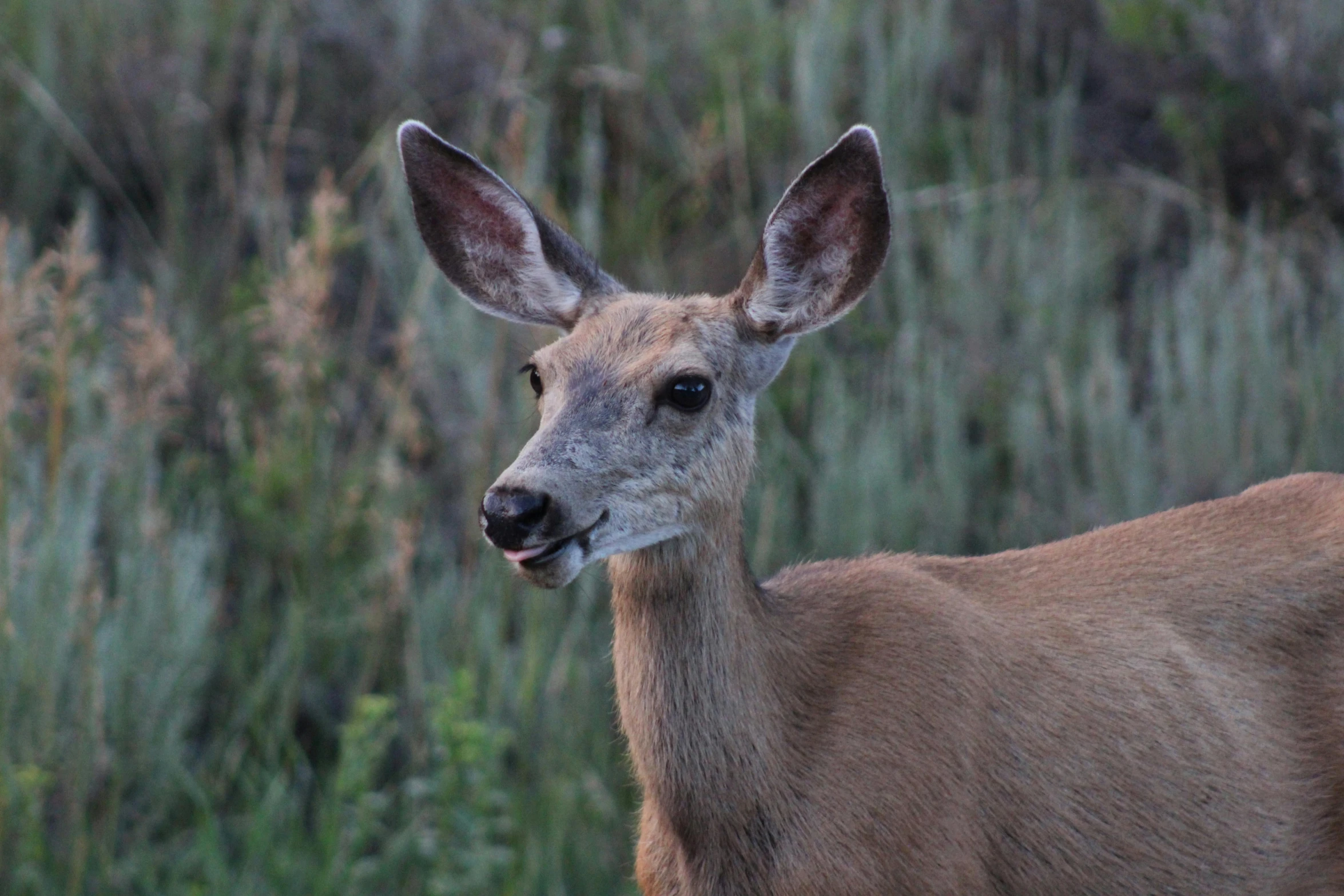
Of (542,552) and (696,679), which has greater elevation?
(542,552)

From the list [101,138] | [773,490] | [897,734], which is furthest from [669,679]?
[101,138]

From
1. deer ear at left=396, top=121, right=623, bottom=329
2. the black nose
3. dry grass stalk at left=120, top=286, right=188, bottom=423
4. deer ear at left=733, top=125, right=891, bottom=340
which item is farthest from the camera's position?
dry grass stalk at left=120, top=286, right=188, bottom=423

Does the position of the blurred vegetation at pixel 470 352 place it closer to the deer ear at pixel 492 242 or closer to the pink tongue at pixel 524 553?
the deer ear at pixel 492 242

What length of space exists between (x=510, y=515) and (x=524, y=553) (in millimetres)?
124

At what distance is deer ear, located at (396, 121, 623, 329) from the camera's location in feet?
13.2

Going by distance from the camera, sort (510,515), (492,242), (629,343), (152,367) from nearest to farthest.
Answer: (510,515) < (629,343) < (492,242) < (152,367)

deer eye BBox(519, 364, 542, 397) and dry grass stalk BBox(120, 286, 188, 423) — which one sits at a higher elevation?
dry grass stalk BBox(120, 286, 188, 423)

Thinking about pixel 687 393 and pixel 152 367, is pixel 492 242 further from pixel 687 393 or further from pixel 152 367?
pixel 152 367

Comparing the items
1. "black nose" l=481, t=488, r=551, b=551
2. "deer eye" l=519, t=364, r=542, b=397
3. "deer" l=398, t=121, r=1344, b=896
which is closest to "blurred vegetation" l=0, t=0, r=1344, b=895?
"deer eye" l=519, t=364, r=542, b=397

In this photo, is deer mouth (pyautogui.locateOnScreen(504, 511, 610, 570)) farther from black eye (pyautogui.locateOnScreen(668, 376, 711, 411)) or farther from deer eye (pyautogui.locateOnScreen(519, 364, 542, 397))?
deer eye (pyautogui.locateOnScreen(519, 364, 542, 397))

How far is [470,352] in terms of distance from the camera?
6324mm

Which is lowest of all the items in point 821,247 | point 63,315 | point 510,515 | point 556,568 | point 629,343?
point 556,568

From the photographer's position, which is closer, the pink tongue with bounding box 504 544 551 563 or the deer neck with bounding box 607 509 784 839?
the pink tongue with bounding box 504 544 551 563

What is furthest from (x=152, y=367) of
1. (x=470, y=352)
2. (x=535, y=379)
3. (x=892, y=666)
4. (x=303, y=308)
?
(x=892, y=666)
